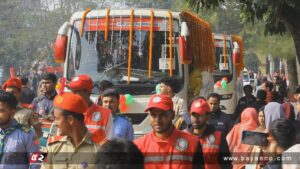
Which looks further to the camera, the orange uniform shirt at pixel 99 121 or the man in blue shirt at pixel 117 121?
the man in blue shirt at pixel 117 121

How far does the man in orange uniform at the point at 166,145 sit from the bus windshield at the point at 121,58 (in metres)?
6.39

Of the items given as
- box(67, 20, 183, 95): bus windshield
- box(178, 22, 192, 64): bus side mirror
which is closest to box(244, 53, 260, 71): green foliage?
box(67, 20, 183, 95): bus windshield

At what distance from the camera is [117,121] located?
6.61 metres

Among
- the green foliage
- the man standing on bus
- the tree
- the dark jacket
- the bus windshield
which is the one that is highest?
the tree

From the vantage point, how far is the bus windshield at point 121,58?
11.3 m

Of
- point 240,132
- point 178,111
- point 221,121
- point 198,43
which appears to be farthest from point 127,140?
point 198,43

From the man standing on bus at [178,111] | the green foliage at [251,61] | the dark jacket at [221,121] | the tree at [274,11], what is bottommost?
the green foliage at [251,61]

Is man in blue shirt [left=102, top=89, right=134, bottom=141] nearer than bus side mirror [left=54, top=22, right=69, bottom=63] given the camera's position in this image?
Yes

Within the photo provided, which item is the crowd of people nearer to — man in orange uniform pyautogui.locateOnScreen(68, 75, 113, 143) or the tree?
man in orange uniform pyautogui.locateOnScreen(68, 75, 113, 143)

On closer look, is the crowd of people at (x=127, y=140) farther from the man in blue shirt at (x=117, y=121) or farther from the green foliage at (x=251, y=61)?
the green foliage at (x=251, y=61)

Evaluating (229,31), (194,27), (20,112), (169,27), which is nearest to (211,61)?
(194,27)

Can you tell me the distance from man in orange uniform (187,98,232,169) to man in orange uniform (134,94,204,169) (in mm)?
887

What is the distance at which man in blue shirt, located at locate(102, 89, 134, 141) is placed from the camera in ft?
21.3

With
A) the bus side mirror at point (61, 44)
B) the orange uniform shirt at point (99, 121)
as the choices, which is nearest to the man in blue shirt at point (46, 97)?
the bus side mirror at point (61, 44)
